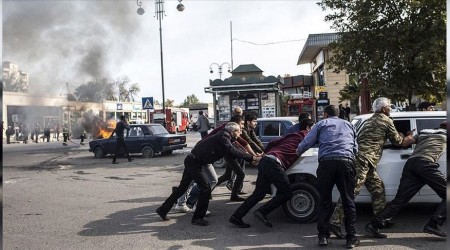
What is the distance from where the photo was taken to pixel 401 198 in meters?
5.43

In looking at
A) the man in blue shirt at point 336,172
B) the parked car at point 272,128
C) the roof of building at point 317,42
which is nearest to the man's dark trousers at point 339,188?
the man in blue shirt at point 336,172

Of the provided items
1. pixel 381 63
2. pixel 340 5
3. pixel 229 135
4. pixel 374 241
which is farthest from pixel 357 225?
pixel 340 5

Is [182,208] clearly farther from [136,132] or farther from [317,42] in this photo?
[317,42]

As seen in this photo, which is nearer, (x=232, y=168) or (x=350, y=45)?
(x=232, y=168)

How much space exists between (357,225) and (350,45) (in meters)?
8.20

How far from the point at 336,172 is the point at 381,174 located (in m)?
1.25

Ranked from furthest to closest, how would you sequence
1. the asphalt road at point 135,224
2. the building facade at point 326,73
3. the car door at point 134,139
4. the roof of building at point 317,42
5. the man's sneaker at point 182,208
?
the roof of building at point 317,42, the building facade at point 326,73, the car door at point 134,139, the man's sneaker at point 182,208, the asphalt road at point 135,224

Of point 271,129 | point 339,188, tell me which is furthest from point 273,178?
point 271,129

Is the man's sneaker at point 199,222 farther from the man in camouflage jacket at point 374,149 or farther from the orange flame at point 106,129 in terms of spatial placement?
the orange flame at point 106,129

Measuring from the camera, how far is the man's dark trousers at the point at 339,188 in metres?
5.12

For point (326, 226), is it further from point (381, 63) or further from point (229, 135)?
point (381, 63)

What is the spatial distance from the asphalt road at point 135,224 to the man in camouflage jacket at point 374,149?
0.39 m

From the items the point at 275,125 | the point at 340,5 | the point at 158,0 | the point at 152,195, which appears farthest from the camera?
the point at 158,0

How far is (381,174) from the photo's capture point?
605 centimetres
